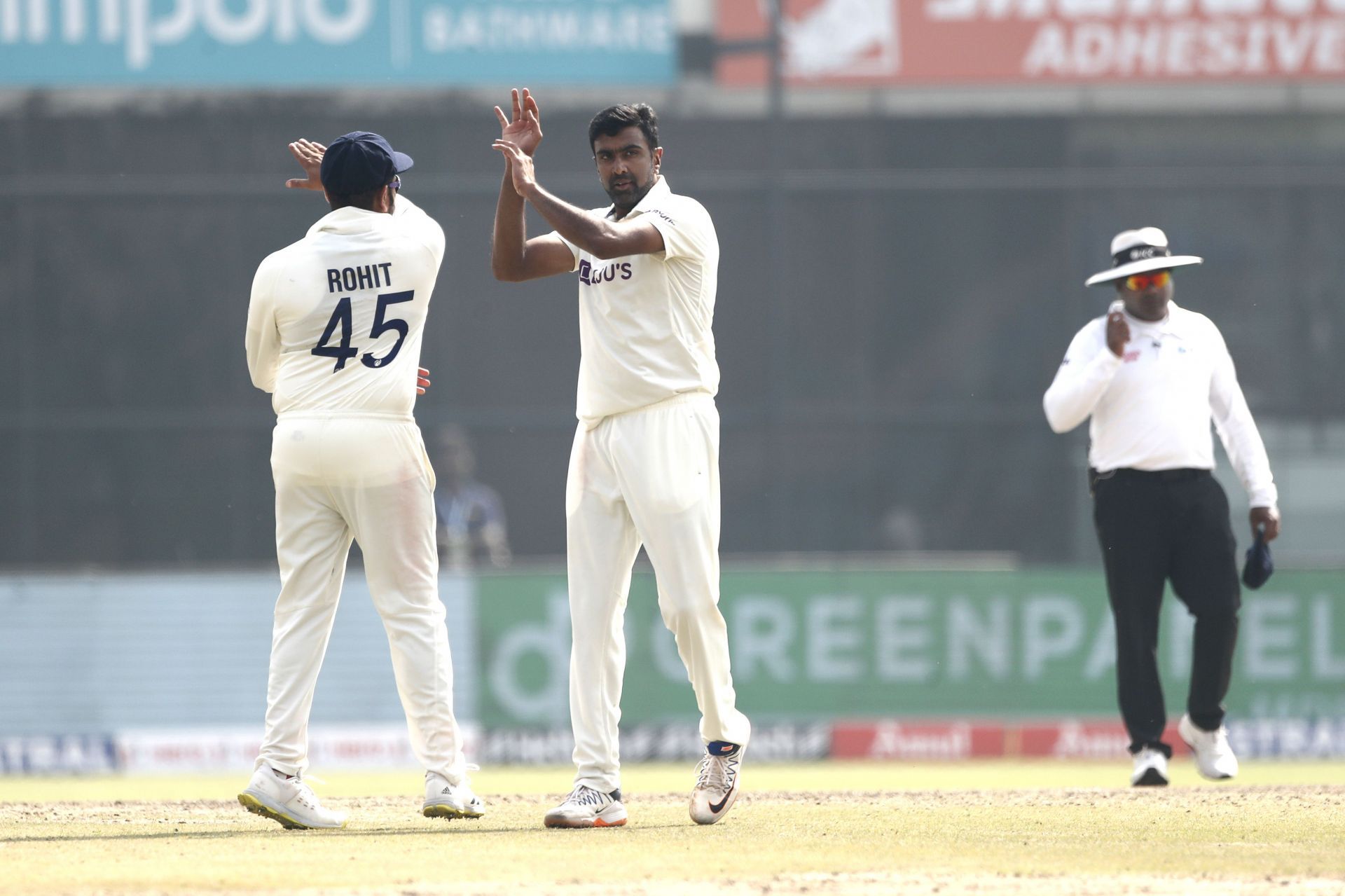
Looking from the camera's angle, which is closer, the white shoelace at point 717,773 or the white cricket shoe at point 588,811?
the white cricket shoe at point 588,811

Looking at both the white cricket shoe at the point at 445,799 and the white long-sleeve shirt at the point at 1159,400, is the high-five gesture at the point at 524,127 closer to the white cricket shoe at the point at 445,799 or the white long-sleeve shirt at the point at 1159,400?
the white cricket shoe at the point at 445,799

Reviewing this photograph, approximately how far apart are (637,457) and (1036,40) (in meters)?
16.5

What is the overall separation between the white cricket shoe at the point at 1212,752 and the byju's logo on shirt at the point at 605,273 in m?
3.26

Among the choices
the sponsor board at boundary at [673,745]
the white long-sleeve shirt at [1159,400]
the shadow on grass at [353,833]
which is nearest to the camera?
the shadow on grass at [353,833]

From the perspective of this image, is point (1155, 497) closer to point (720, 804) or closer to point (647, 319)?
point (720, 804)

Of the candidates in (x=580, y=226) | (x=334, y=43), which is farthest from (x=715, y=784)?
(x=334, y=43)

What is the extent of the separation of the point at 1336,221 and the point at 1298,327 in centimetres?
130

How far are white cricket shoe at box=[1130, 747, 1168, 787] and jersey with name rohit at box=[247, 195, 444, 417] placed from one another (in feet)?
11.5

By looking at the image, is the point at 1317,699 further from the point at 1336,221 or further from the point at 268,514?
the point at 268,514

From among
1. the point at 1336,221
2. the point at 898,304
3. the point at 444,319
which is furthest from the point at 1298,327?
the point at 444,319

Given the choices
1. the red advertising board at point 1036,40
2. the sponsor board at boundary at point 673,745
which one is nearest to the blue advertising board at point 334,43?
the red advertising board at point 1036,40

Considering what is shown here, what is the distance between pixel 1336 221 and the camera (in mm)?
22812

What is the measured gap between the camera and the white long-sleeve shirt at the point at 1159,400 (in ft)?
26.7

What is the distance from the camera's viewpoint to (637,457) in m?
6.49
